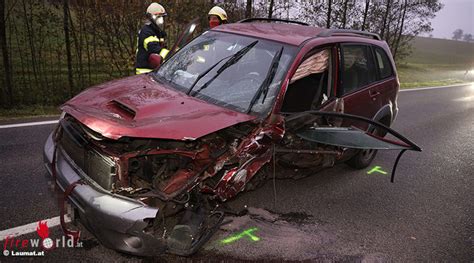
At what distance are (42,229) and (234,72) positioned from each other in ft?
7.50

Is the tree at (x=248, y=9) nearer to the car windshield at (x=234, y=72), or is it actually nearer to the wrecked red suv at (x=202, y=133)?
the wrecked red suv at (x=202, y=133)

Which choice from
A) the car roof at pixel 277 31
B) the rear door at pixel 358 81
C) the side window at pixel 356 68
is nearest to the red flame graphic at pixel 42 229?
the car roof at pixel 277 31

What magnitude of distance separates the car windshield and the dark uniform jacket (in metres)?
1.38

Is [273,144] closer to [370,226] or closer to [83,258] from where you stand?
[370,226]

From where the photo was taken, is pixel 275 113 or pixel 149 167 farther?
pixel 275 113

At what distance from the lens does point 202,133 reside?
272 centimetres

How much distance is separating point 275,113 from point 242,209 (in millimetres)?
1190

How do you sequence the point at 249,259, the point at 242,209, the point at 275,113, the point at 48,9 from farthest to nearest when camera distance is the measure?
1. the point at 48,9
2. the point at 242,209
3. the point at 275,113
4. the point at 249,259

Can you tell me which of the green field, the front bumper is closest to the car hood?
the front bumper

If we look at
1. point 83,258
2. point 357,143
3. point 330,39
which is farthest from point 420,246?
point 83,258

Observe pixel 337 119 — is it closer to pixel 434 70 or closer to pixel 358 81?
pixel 358 81

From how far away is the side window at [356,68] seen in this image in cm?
442

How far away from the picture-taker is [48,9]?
7.92 meters

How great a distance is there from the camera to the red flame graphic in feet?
10.4
